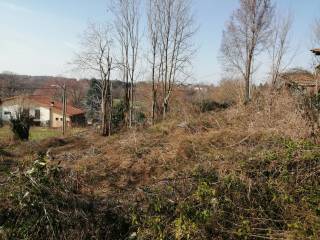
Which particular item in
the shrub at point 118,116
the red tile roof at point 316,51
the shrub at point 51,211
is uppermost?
the red tile roof at point 316,51

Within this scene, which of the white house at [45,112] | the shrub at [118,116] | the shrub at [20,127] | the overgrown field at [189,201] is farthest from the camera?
the white house at [45,112]

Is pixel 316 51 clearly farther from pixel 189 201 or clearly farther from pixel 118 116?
pixel 189 201

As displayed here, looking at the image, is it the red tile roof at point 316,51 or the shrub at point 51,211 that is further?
the red tile roof at point 316,51

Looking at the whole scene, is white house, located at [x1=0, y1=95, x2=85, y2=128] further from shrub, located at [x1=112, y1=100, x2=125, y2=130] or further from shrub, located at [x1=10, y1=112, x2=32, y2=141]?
shrub, located at [x1=10, y1=112, x2=32, y2=141]

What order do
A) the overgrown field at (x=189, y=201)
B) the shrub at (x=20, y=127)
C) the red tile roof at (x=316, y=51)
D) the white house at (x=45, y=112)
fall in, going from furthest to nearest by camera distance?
1. the white house at (x=45, y=112)
2. the red tile roof at (x=316, y=51)
3. the shrub at (x=20, y=127)
4. the overgrown field at (x=189, y=201)

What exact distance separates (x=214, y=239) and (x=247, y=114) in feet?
18.9

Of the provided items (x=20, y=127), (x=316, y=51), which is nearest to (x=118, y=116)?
(x=20, y=127)

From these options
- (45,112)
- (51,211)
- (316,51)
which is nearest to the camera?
(51,211)

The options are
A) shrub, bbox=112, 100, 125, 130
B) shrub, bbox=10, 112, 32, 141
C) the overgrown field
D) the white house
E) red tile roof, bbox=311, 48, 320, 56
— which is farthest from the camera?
the white house

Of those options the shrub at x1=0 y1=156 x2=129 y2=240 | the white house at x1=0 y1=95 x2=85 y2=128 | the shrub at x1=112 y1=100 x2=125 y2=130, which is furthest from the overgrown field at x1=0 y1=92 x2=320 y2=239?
the white house at x1=0 y1=95 x2=85 y2=128

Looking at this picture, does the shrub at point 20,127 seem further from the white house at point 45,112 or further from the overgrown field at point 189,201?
the white house at point 45,112

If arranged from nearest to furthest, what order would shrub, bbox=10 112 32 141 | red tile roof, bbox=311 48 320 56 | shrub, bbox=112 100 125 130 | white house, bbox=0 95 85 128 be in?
shrub, bbox=10 112 32 141 → shrub, bbox=112 100 125 130 → red tile roof, bbox=311 48 320 56 → white house, bbox=0 95 85 128

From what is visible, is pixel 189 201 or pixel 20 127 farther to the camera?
pixel 20 127

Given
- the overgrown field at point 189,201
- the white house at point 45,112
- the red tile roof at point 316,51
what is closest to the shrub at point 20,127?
the overgrown field at point 189,201
